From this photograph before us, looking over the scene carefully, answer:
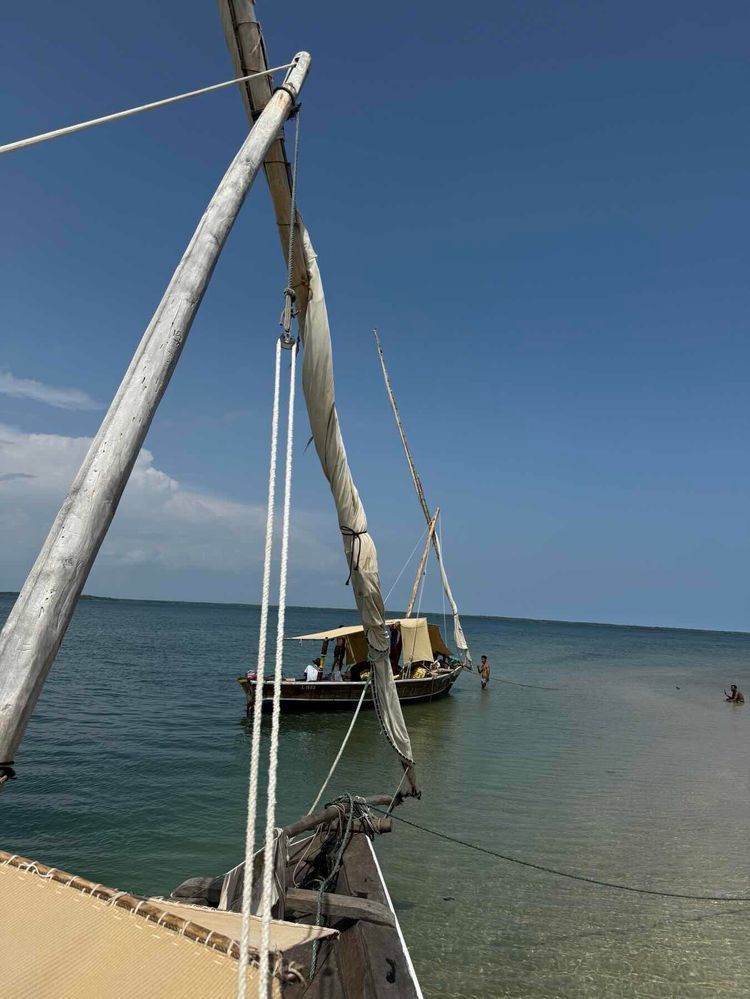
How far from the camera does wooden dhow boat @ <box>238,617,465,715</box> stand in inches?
1030

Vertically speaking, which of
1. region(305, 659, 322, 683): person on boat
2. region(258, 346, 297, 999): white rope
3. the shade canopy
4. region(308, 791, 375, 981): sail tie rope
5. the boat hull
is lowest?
the boat hull

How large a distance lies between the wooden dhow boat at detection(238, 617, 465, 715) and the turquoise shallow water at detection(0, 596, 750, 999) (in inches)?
40.3

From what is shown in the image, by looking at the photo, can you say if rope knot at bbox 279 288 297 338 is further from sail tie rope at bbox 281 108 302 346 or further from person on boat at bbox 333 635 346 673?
person on boat at bbox 333 635 346 673

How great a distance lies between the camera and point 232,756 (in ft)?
67.9

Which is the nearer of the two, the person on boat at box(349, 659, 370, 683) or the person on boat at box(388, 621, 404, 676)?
the person on boat at box(349, 659, 370, 683)

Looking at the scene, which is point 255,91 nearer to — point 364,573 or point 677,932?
point 364,573

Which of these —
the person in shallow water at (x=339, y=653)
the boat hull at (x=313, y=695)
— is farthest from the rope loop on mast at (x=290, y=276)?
the person in shallow water at (x=339, y=653)

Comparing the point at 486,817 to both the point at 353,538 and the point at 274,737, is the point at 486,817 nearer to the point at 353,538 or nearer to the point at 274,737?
the point at 353,538

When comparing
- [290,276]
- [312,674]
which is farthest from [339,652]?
[290,276]

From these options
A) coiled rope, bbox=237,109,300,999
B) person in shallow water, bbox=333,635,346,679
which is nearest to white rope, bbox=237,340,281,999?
coiled rope, bbox=237,109,300,999

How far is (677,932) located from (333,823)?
6.20 metres

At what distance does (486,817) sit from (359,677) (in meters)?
13.7

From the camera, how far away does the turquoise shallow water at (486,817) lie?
898 cm

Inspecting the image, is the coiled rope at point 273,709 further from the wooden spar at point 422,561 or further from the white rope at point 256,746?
the wooden spar at point 422,561
